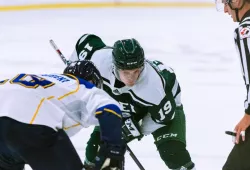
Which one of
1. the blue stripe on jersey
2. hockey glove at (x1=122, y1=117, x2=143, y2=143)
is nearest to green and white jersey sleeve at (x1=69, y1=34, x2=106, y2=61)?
hockey glove at (x1=122, y1=117, x2=143, y2=143)

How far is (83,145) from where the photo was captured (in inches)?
168

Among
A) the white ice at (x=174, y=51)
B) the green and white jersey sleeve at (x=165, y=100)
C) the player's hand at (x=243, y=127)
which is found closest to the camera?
the player's hand at (x=243, y=127)

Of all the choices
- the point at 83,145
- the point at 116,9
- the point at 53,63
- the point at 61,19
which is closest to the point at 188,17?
the point at 116,9

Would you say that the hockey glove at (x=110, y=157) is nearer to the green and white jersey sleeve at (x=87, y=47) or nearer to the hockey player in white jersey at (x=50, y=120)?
the hockey player in white jersey at (x=50, y=120)

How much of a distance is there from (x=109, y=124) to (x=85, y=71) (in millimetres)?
377

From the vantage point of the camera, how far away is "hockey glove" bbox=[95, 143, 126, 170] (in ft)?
8.25

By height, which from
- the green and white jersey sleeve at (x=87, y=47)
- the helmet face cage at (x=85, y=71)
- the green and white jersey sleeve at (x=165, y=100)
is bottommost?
the green and white jersey sleeve at (x=165, y=100)

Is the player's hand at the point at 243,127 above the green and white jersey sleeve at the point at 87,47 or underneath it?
underneath

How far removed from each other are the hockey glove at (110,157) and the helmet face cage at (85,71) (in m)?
0.38

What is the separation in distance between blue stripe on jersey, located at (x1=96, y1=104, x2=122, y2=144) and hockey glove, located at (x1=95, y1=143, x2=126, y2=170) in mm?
24

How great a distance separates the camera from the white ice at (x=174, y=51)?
432 cm

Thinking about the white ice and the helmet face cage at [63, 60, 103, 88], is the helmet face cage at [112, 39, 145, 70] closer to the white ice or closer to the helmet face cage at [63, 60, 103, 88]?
the helmet face cage at [63, 60, 103, 88]

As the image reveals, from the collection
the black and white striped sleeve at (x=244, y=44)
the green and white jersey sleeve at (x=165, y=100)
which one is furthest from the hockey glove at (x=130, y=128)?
the black and white striped sleeve at (x=244, y=44)

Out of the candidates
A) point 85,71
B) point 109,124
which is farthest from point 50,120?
point 85,71
